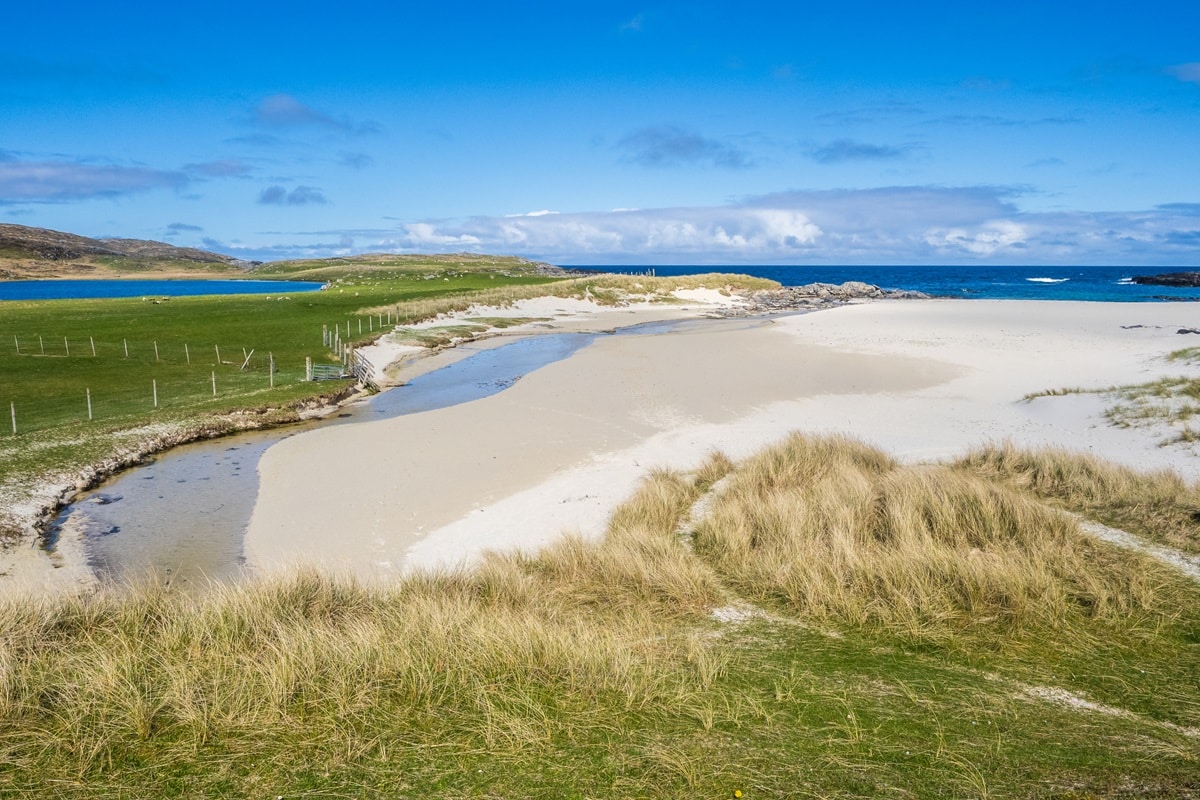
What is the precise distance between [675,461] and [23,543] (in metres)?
12.0

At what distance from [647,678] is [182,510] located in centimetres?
1180

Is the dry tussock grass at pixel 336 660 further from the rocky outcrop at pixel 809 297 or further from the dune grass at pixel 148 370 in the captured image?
the rocky outcrop at pixel 809 297

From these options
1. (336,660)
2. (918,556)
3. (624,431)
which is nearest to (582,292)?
(624,431)

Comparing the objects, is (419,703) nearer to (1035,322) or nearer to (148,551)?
(148,551)

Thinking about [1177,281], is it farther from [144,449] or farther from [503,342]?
[144,449]

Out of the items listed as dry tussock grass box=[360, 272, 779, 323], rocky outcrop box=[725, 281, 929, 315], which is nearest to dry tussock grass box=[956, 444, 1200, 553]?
dry tussock grass box=[360, 272, 779, 323]

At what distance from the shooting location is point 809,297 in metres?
83.4

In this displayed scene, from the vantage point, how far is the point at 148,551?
11453 millimetres

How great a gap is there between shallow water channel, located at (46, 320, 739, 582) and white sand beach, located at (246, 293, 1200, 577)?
A: 55 centimetres

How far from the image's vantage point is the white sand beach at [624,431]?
11.9 meters

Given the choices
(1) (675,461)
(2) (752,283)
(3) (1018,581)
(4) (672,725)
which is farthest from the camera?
(2) (752,283)

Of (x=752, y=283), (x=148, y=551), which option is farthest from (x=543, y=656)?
(x=752, y=283)

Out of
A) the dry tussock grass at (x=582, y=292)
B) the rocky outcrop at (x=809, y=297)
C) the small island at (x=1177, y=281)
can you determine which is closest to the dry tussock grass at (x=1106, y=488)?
the dry tussock grass at (x=582, y=292)

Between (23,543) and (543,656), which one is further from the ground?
(543,656)
